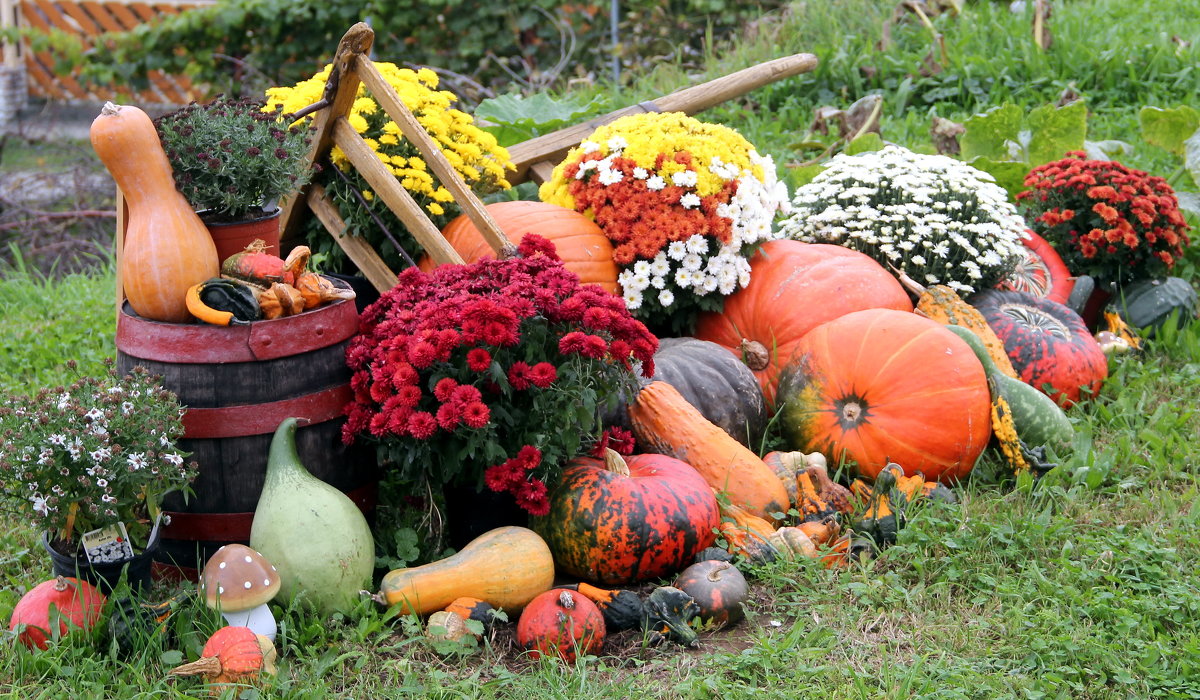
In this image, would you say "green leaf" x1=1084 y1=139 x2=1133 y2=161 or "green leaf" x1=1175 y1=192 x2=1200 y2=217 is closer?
"green leaf" x1=1175 y1=192 x2=1200 y2=217

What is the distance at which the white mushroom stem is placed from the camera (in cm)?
274

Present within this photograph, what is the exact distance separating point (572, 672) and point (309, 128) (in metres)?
2.09

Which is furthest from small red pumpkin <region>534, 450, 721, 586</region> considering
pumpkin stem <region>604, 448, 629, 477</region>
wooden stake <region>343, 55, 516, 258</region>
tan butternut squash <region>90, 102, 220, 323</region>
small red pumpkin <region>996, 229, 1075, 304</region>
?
small red pumpkin <region>996, 229, 1075, 304</region>

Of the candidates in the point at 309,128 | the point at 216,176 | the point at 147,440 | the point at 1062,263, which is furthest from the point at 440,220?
the point at 1062,263

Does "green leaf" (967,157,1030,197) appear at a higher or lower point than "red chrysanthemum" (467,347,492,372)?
lower

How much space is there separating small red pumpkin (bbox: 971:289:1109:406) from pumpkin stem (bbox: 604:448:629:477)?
1.83m

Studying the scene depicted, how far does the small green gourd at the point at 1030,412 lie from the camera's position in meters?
3.80

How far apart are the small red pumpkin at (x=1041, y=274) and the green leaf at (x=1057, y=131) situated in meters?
0.87

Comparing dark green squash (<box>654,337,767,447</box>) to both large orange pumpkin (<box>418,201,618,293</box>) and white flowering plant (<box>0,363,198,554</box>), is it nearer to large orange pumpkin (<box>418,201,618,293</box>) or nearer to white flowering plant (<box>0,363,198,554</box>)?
large orange pumpkin (<box>418,201,618,293</box>)

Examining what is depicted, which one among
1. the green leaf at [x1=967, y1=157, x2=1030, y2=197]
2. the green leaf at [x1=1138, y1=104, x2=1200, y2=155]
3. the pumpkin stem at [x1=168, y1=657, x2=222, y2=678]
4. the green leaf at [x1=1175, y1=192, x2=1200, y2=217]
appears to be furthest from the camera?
the green leaf at [x1=1138, y1=104, x2=1200, y2=155]

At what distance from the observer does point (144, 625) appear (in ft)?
9.00

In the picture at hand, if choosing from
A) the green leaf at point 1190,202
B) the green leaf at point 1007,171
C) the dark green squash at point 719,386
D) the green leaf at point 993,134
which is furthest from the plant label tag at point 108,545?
the green leaf at point 1190,202

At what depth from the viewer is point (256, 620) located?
2758 mm

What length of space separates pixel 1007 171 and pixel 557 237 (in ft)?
8.57
